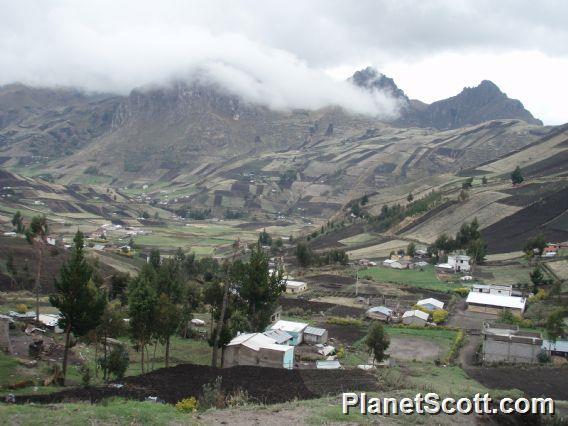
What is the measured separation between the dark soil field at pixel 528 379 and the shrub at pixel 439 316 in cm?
1419

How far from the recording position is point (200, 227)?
495 ft

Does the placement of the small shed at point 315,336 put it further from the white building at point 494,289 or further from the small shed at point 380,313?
the white building at point 494,289

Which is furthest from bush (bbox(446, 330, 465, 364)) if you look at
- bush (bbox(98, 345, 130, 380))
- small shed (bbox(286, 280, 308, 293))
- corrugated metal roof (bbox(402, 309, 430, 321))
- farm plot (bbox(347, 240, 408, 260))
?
farm plot (bbox(347, 240, 408, 260))

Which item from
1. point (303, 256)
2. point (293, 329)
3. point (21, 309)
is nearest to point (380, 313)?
point (293, 329)

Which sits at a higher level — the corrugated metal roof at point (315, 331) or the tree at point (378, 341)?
the tree at point (378, 341)

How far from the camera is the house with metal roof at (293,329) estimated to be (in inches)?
1624

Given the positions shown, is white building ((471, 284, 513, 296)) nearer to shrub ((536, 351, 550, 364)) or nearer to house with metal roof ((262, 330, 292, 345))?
shrub ((536, 351, 550, 364))

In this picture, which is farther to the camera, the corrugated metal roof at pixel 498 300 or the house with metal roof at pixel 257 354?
the corrugated metal roof at pixel 498 300

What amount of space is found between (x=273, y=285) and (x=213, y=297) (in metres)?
4.61

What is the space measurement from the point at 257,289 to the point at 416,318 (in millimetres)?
16639

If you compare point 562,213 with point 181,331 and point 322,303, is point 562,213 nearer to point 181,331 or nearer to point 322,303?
point 322,303

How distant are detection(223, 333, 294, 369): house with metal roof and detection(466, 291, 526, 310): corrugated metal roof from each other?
28.1 metres

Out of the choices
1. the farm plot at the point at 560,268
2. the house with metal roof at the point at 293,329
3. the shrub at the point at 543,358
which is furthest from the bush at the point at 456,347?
the farm plot at the point at 560,268

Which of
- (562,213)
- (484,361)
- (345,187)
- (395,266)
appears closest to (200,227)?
(345,187)
